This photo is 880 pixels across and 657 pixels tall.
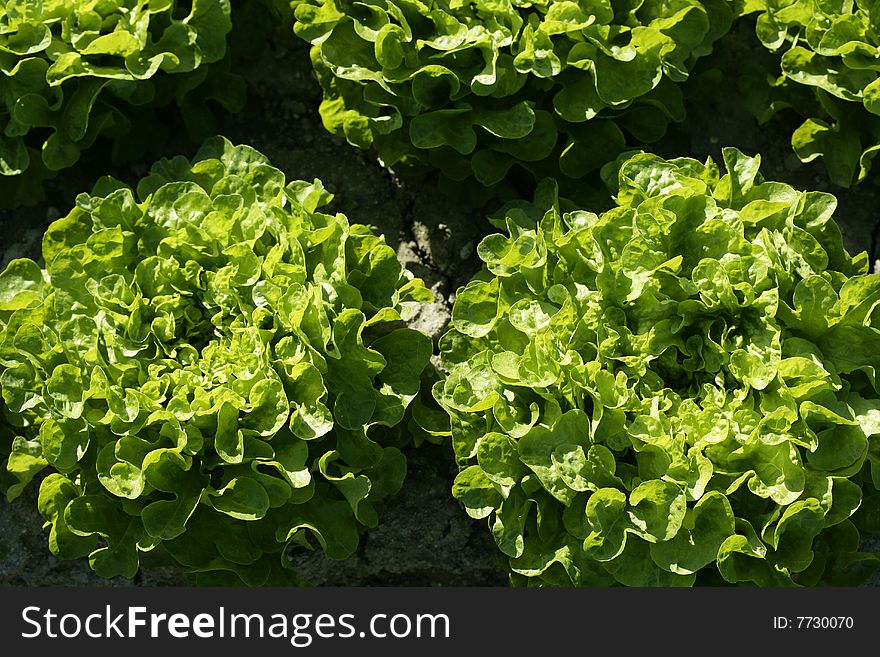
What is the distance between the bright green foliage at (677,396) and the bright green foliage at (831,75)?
53cm

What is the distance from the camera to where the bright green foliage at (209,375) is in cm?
305

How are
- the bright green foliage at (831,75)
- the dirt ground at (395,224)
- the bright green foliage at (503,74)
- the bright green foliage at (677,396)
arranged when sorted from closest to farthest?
the bright green foliage at (677,396), the bright green foliage at (503,74), the bright green foliage at (831,75), the dirt ground at (395,224)

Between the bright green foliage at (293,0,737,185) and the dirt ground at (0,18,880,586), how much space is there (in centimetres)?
30

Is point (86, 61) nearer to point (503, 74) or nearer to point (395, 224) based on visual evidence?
point (395, 224)

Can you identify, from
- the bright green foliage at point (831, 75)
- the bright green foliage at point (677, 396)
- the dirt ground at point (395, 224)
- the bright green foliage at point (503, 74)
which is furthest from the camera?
the dirt ground at point (395, 224)

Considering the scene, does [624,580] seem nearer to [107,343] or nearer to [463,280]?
[463,280]

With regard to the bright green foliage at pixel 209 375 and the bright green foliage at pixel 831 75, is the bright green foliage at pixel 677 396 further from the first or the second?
the bright green foliage at pixel 831 75

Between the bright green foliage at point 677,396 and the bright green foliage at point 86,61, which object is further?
the bright green foliage at point 86,61

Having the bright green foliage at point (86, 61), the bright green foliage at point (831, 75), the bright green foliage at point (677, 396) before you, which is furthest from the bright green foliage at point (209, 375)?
the bright green foliage at point (831, 75)

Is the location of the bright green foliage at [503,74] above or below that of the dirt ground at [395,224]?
above

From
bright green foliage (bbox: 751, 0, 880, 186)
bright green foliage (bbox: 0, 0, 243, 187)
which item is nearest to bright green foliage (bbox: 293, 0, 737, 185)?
bright green foliage (bbox: 751, 0, 880, 186)

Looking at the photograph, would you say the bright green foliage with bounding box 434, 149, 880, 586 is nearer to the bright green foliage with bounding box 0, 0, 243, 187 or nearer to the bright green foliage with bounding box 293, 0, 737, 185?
the bright green foliage with bounding box 293, 0, 737, 185

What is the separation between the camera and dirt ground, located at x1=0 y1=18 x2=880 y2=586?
373 centimetres

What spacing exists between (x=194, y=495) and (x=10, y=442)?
816mm
